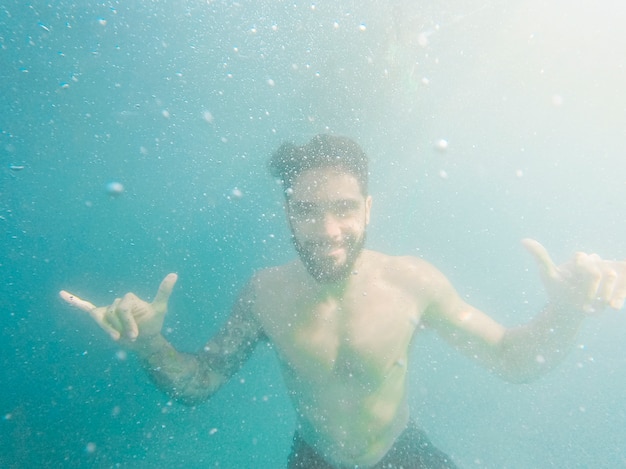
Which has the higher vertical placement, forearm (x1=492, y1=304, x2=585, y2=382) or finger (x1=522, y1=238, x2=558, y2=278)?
finger (x1=522, y1=238, x2=558, y2=278)

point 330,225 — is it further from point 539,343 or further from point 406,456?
point 406,456

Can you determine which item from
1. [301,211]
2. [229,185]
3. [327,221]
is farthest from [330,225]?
[229,185]

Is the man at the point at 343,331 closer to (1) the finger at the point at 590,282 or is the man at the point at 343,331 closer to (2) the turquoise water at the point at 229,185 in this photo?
(1) the finger at the point at 590,282

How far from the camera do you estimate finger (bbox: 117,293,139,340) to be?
223cm

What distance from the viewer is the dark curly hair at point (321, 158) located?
3131mm

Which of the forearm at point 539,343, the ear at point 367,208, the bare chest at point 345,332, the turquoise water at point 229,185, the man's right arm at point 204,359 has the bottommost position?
the turquoise water at point 229,185

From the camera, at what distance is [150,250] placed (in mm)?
27266

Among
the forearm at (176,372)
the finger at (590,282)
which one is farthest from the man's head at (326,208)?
the finger at (590,282)

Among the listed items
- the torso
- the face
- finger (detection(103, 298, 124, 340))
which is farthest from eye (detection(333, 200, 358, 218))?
finger (detection(103, 298, 124, 340))

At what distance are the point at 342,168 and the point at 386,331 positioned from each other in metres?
1.45

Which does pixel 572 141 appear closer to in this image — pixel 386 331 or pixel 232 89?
pixel 232 89

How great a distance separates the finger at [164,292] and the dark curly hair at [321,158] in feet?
3.90

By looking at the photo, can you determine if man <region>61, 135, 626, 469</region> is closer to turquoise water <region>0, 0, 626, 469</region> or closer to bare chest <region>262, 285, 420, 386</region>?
bare chest <region>262, 285, 420, 386</region>

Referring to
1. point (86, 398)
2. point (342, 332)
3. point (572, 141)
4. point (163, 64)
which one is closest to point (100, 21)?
point (163, 64)
